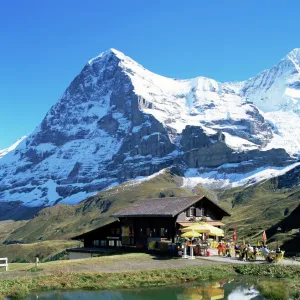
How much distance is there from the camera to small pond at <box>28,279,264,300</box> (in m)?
30.1

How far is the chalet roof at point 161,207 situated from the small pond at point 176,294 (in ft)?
59.8

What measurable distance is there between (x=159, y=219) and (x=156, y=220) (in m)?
0.54

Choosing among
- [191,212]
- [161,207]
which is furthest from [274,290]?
[161,207]

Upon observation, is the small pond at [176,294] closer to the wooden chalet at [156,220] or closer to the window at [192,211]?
the wooden chalet at [156,220]

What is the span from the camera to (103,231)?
65.8 meters

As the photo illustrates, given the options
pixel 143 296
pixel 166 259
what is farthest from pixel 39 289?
pixel 166 259

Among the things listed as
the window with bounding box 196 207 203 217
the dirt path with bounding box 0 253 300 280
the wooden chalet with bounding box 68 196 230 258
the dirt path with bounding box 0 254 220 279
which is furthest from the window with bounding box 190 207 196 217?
the dirt path with bounding box 0 254 220 279

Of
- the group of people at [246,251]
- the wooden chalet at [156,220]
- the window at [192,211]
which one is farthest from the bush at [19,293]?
the window at [192,211]

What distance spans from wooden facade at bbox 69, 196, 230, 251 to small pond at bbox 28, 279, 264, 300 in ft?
60.1

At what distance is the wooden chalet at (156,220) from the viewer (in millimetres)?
54009

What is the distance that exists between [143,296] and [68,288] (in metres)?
5.66

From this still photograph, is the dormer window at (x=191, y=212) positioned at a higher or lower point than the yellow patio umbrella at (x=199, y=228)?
higher

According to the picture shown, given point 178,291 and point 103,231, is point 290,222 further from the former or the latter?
point 178,291

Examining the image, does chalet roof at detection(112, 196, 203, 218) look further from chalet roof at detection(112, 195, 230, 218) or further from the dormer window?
the dormer window
